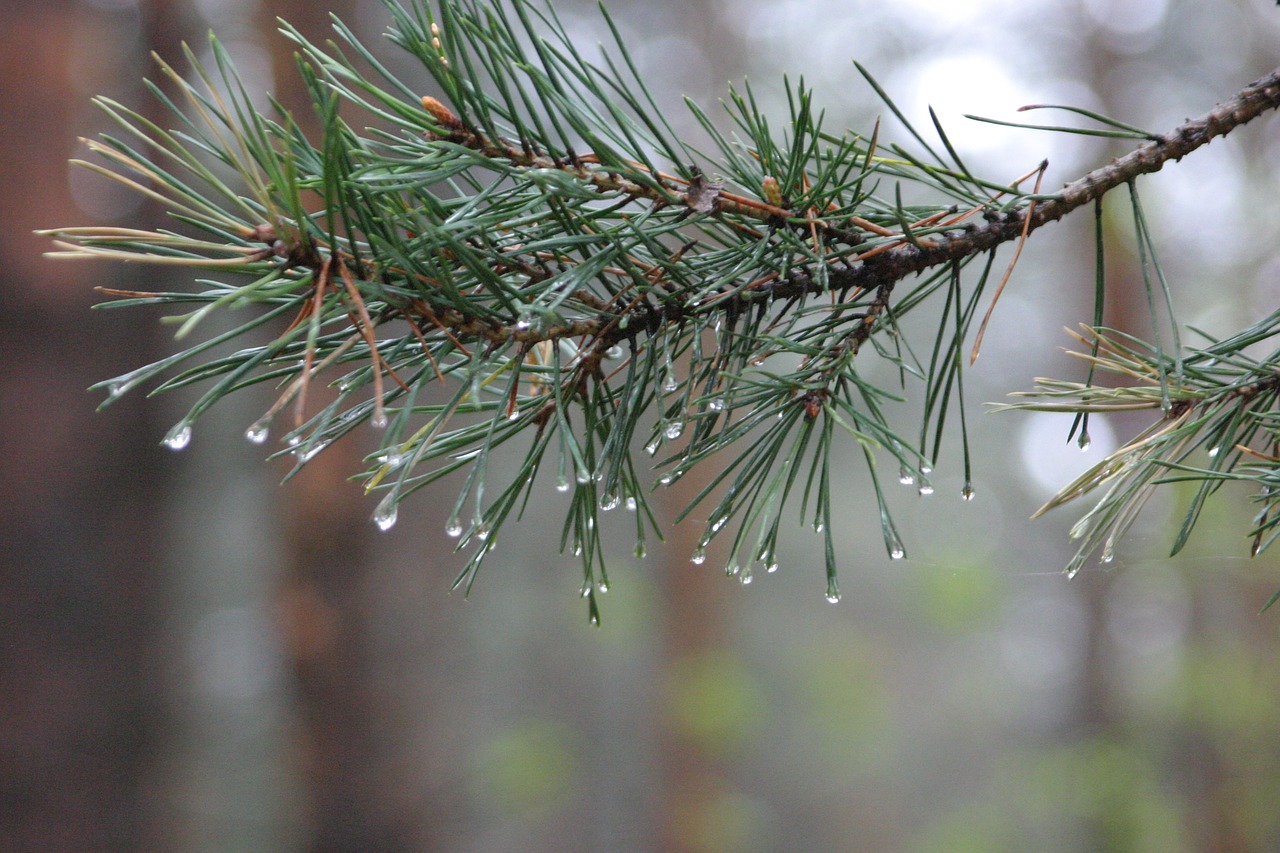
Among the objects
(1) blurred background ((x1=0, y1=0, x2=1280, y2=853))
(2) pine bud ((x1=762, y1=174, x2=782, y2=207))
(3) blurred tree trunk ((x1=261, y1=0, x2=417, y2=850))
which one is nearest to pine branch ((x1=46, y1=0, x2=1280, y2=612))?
(2) pine bud ((x1=762, y1=174, x2=782, y2=207))

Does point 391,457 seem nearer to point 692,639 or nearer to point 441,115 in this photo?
point 441,115

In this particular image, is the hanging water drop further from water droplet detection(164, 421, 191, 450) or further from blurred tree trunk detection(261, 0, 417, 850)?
blurred tree trunk detection(261, 0, 417, 850)

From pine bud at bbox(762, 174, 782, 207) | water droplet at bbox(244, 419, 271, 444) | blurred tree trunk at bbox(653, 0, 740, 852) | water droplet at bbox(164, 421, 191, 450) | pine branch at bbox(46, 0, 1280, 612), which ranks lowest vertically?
blurred tree trunk at bbox(653, 0, 740, 852)

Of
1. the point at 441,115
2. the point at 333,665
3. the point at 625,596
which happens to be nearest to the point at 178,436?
the point at 441,115

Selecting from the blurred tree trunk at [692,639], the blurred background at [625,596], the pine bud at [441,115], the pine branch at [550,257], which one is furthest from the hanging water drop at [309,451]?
the blurred tree trunk at [692,639]

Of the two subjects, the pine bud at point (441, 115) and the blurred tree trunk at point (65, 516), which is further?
the blurred tree trunk at point (65, 516)

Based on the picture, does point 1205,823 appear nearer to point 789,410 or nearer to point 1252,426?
point 1252,426

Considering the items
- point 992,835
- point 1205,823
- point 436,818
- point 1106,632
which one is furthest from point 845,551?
point 436,818

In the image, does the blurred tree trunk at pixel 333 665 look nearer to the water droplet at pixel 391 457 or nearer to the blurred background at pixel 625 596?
the blurred background at pixel 625 596
